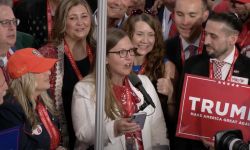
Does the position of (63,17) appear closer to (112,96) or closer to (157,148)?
(112,96)

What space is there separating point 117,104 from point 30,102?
419 millimetres

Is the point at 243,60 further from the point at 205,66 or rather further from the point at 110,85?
the point at 110,85

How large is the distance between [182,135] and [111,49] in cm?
55

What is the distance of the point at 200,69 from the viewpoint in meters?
2.43

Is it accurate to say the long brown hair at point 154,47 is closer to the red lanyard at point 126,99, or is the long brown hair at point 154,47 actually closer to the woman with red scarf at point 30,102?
the red lanyard at point 126,99

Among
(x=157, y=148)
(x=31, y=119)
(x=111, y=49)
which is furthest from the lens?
(x=157, y=148)

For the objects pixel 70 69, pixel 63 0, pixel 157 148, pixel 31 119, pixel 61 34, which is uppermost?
pixel 63 0

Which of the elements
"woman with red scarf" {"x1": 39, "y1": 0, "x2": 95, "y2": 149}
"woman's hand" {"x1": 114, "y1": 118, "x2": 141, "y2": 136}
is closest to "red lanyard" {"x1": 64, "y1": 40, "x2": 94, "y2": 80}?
"woman with red scarf" {"x1": 39, "y1": 0, "x2": 95, "y2": 149}

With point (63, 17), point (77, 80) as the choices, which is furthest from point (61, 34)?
point (77, 80)

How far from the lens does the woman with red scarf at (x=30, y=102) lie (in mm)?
2123

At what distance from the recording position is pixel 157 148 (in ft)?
8.07

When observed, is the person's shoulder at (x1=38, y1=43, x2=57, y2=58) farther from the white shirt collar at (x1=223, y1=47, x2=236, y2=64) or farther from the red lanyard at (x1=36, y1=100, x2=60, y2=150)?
the white shirt collar at (x1=223, y1=47, x2=236, y2=64)

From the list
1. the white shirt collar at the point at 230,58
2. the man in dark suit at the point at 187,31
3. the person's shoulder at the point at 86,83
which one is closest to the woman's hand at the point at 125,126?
the person's shoulder at the point at 86,83

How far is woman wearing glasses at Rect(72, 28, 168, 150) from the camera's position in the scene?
230 cm
